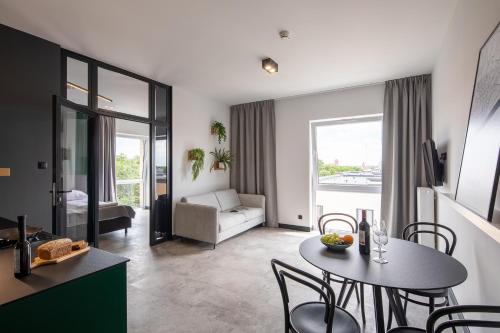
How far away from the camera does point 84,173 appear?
11.3 feet

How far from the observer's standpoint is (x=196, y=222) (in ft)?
13.6

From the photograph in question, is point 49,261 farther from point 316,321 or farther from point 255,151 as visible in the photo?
point 255,151

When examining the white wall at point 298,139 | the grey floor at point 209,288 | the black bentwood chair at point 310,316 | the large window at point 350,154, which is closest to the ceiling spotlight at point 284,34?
the black bentwood chair at point 310,316

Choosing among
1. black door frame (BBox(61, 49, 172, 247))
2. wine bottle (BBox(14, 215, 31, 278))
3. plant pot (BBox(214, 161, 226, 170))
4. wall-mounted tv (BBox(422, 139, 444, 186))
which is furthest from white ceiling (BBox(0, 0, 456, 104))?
wine bottle (BBox(14, 215, 31, 278))

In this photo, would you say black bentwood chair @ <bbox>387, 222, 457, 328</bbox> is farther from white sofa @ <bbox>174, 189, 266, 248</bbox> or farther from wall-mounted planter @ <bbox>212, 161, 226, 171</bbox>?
wall-mounted planter @ <bbox>212, 161, 226, 171</bbox>

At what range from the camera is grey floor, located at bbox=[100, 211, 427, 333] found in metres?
2.17

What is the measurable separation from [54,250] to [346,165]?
14.8ft

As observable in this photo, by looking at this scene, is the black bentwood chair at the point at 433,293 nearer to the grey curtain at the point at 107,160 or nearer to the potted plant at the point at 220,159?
the potted plant at the point at 220,159

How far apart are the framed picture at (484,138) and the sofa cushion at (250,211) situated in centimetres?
349

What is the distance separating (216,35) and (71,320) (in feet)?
8.70

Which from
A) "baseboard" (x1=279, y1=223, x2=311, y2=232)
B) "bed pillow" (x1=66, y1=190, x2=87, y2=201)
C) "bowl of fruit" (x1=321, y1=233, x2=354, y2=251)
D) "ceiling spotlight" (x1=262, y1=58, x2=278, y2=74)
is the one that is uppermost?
"ceiling spotlight" (x1=262, y1=58, x2=278, y2=74)

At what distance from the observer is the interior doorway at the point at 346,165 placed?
4.51 meters

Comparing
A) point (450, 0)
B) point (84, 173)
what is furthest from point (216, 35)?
point (84, 173)

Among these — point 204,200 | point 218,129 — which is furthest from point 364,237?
point 218,129
